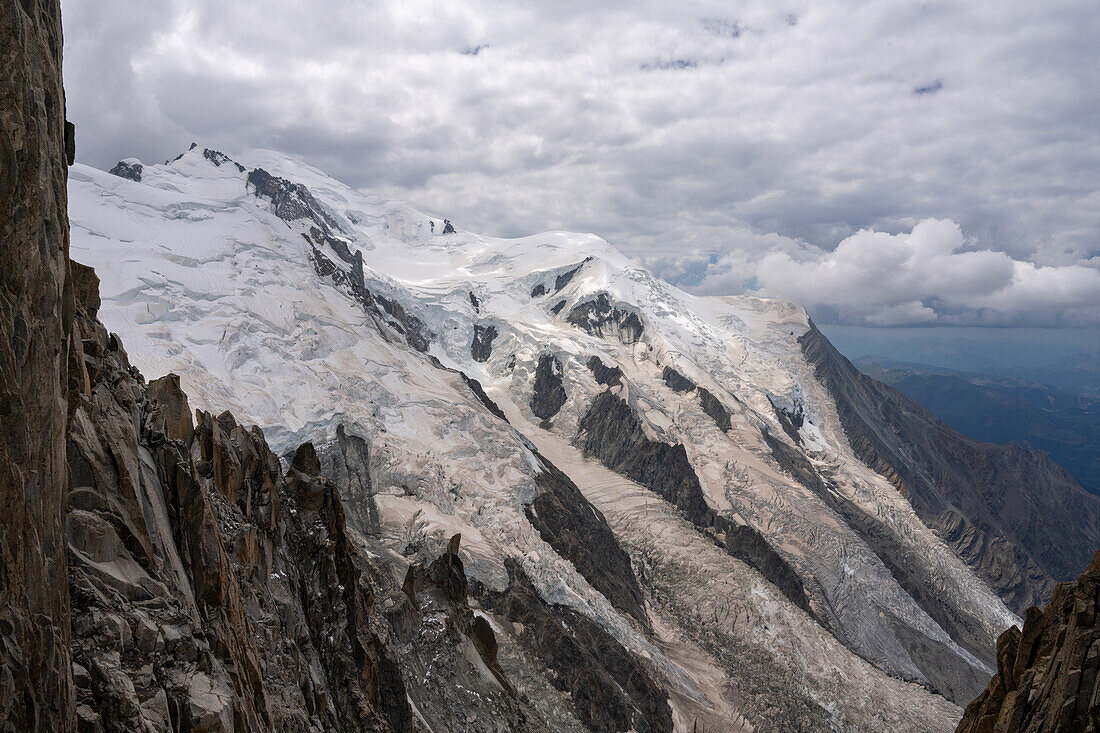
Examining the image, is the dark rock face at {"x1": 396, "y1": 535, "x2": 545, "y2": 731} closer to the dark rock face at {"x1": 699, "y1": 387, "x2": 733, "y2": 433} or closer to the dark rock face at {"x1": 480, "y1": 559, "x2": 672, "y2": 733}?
the dark rock face at {"x1": 480, "y1": 559, "x2": 672, "y2": 733}

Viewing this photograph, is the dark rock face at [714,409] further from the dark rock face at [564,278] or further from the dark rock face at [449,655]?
the dark rock face at [449,655]

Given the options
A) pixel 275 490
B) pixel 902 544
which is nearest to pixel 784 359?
pixel 902 544

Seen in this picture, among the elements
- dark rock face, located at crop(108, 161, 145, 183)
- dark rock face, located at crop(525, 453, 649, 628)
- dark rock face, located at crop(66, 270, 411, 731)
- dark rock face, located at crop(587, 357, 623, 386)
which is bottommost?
dark rock face, located at crop(525, 453, 649, 628)

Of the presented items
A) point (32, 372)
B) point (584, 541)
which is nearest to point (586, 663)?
point (584, 541)

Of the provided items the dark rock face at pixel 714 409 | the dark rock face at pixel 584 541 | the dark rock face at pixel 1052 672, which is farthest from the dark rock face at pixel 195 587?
the dark rock face at pixel 714 409

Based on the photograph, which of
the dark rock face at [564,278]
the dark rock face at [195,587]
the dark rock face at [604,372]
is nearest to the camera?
the dark rock face at [195,587]

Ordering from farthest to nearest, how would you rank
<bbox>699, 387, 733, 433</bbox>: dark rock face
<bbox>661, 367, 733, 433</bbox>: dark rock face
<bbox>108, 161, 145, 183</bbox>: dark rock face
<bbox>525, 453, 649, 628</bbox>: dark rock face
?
<bbox>661, 367, 733, 433</bbox>: dark rock face
<bbox>699, 387, 733, 433</bbox>: dark rock face
<bbox>108, 161, 145, 183</bbox>: dark rock face
<bbox>525, 453, 649, 628</bbox>: dark rock face

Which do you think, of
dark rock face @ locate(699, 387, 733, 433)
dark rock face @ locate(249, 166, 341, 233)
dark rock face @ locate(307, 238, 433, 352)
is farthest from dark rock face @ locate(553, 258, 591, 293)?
dark rock face @ locate(249, 166, 341, 233)
